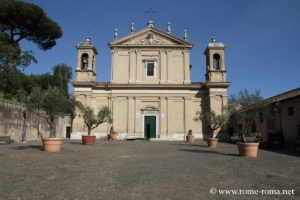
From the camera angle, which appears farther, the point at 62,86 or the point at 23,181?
the point at 62,86

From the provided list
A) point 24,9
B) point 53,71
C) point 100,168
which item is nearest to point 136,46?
point 24,9

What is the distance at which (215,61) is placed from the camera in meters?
30.9

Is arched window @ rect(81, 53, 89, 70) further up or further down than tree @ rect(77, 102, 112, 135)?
further up

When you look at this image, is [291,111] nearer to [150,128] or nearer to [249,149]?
[249,149]

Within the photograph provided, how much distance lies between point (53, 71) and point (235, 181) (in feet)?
139

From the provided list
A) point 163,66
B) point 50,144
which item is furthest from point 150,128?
point 50,144

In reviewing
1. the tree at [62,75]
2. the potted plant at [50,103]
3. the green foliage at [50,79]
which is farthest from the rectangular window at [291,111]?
the tree at [62,75]

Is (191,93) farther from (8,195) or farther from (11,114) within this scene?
(8,195)

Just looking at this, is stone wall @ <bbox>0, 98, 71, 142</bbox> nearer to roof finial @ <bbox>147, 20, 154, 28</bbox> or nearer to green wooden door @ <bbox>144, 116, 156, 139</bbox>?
green wooden door @ <bbox>144, 116, 156, 139</bbox>

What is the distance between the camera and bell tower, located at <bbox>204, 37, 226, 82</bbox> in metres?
29.7

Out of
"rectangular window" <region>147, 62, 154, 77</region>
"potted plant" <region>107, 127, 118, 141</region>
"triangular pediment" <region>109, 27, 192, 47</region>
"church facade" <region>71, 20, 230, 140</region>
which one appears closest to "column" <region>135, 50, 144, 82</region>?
"church facade" <region>71, 20, 230, 140</region>

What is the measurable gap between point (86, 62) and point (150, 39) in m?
8.02

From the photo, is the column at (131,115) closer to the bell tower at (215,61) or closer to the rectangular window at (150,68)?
the rectangular window at (150,68)

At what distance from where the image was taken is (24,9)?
3033 centimetres
